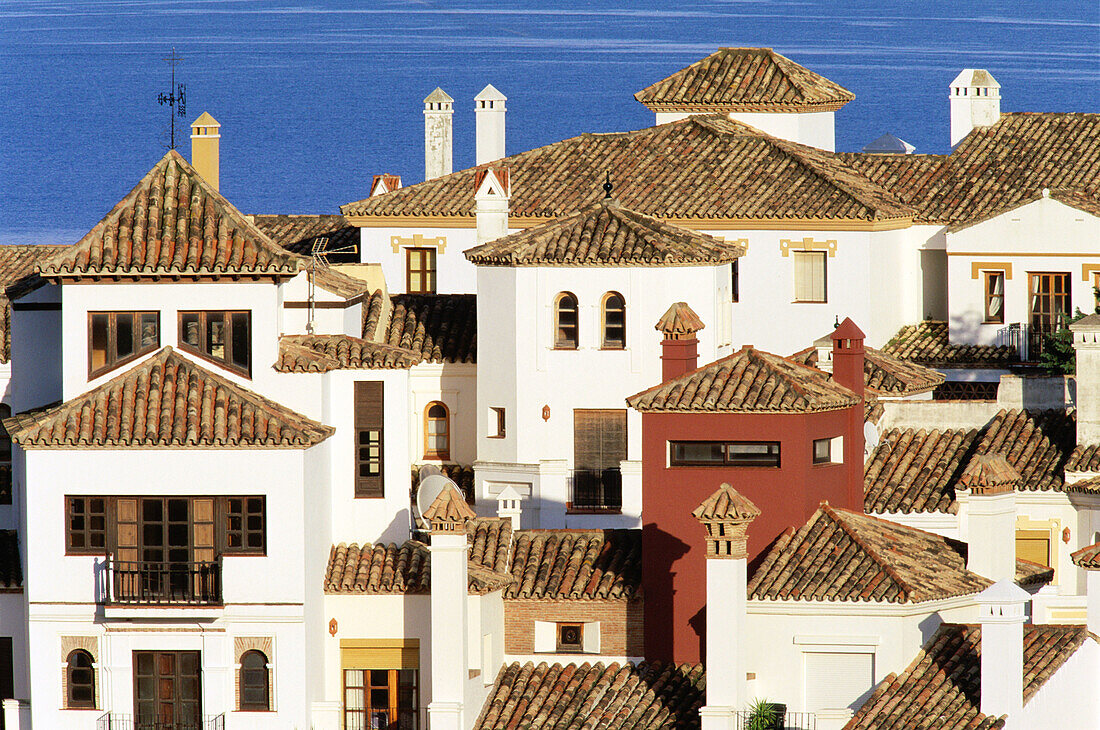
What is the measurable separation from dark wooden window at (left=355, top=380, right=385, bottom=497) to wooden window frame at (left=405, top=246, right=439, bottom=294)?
18.9 metres

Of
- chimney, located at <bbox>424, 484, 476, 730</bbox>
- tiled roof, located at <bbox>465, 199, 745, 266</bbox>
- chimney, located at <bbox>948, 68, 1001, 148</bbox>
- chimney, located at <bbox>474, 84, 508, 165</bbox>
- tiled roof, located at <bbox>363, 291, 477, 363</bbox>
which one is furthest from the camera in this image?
chimney, located at <bbox>474, 84, 508, 165</bbox>

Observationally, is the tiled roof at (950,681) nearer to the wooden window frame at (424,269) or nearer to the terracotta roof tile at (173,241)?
the terracotta roof tile at (173,241)

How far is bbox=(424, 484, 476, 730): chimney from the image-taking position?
40.0 metres

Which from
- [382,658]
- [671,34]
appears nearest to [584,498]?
[382,658]

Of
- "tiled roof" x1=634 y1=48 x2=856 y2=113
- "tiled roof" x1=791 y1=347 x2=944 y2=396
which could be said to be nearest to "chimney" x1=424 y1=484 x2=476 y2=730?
"tiled roof" x1=791 y1=347 x2=944 y2=396

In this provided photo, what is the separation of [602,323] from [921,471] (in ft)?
23.4

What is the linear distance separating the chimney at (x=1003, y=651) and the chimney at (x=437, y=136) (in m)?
37.6

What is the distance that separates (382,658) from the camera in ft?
137

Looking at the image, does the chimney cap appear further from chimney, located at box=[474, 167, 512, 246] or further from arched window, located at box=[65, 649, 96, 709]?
chimney, located at box=[474, 167, 512, 246]

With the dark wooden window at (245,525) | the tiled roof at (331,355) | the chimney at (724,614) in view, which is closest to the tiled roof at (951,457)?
the chimney at (724,614)

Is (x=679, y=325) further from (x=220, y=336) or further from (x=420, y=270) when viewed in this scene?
(x=420, y=270)

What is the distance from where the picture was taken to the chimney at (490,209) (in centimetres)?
5794

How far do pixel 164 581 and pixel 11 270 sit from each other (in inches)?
515

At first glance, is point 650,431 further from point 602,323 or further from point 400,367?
point 602,323
